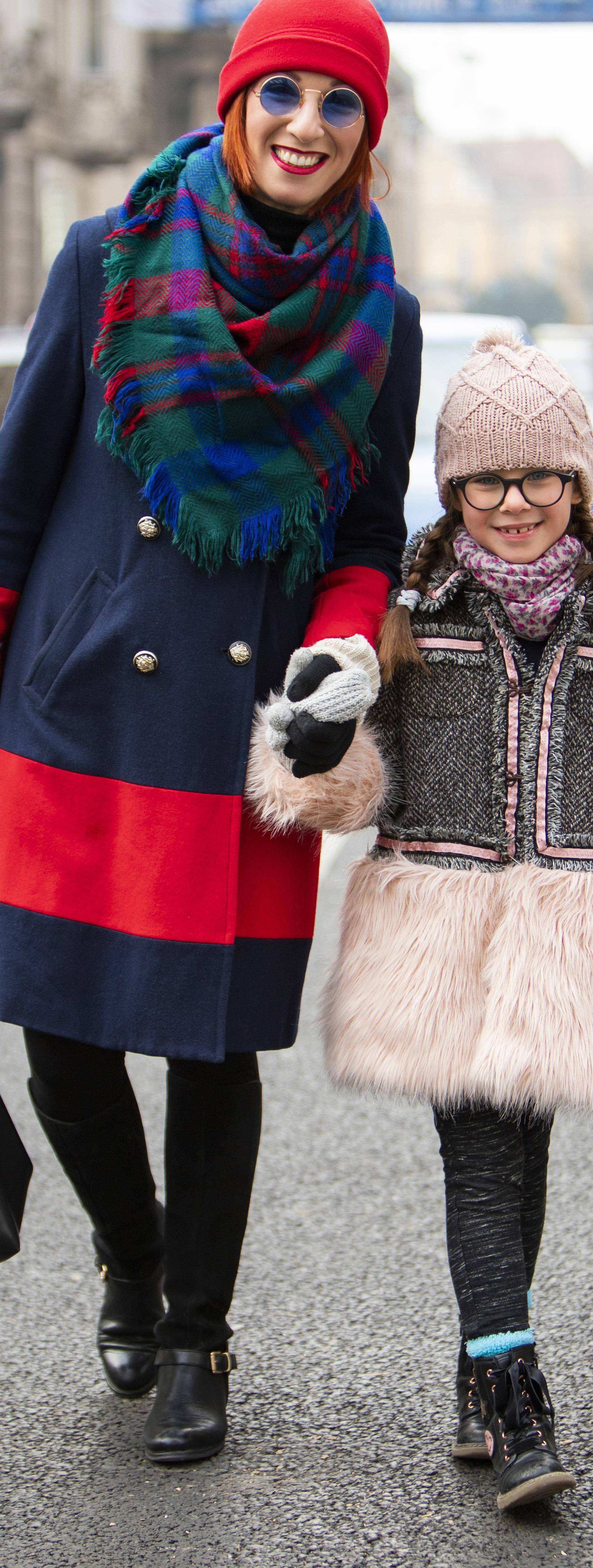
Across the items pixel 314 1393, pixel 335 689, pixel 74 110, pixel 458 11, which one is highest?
pixel 74 110

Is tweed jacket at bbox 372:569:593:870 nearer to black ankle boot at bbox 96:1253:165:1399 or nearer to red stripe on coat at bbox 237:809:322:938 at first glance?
red stripe on coat at bbox 237:809:322:938

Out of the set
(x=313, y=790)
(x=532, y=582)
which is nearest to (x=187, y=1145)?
(x=313, y=790)

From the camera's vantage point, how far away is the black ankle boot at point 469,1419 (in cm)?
235

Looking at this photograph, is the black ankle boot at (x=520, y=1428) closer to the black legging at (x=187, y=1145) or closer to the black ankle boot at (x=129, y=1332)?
the black legging at (x=187, y=1145)

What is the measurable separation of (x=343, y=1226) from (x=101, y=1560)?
1.21 metres

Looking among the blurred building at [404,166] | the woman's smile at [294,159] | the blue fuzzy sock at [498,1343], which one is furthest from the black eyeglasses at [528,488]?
the blurred building at [404,166]

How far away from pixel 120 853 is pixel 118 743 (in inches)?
6.0

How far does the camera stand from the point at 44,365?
2.30m

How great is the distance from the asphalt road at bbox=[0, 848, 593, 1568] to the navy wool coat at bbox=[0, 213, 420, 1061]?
61 centimetres

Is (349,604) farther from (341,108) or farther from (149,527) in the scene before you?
(341,108)

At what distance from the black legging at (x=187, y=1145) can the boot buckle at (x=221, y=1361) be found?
11 millimetres

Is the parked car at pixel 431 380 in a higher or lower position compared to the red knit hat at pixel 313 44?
higher

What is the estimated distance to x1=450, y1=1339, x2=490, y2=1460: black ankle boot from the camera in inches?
92.4

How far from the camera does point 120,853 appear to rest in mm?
2318
